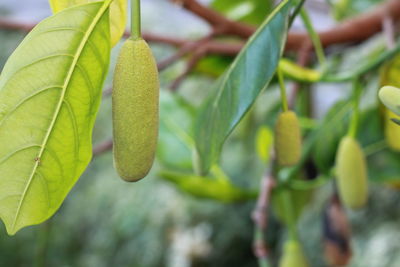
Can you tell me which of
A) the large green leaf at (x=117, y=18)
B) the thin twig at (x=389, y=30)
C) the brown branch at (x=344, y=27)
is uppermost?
the brown branch at (x=344, y=27)

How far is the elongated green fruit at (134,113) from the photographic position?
26cm

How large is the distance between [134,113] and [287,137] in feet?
0.42

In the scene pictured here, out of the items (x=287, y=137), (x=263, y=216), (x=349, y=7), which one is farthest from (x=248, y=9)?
(x=287, y=137)

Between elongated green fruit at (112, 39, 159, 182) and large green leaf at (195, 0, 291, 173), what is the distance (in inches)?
2.6

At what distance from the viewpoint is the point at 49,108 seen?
0.28 meters

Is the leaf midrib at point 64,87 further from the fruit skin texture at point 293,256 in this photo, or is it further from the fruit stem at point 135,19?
the fruit skin texture at point 293,256

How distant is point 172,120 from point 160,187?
2.49 ft

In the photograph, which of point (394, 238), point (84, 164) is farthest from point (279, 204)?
point (84, 164)

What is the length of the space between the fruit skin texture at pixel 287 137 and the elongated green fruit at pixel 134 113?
12 cm

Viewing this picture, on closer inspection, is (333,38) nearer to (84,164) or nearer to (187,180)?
(187,180)

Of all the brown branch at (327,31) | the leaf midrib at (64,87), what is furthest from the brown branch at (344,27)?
the leaf midrib at (64,87)

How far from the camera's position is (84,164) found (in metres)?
0.29

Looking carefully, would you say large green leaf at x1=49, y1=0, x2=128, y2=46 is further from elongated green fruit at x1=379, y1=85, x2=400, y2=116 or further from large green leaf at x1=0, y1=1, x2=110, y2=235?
elongated green fruit at x1=379, y1=85, x2=400, y2=116

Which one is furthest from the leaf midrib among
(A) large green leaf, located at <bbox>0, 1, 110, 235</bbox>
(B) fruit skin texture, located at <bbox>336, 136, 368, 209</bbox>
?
(B) fruit skin texture, located at <bbox>336, 136, 368, 209</bbox>
